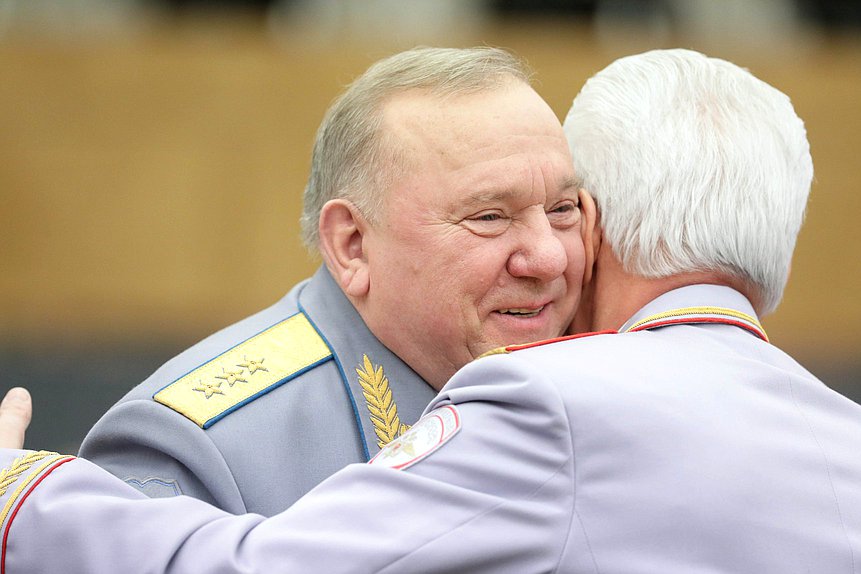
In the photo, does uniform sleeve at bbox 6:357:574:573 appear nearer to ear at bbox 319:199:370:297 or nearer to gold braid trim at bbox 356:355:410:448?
gold braid trim at bbox 356:355:410:448

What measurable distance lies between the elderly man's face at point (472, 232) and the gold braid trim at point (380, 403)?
72 millimetres

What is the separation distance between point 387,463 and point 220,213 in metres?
6.43

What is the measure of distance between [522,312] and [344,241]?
0.40 m

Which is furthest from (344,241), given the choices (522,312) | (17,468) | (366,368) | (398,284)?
(17,468)

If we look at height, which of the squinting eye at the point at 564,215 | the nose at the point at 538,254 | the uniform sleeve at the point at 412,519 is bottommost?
the uniform sleeve at the point at 412,519

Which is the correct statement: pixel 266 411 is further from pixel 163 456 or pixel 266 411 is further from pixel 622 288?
pixel 622 288

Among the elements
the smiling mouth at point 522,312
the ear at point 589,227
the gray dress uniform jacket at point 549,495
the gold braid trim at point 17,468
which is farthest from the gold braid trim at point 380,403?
the gold braid trim at point 17,468

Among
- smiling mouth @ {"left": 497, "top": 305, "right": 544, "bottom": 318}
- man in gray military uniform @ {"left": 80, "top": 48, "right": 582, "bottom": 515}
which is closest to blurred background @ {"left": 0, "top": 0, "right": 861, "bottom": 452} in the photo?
man in gray military uniform @ {"left": 80, "top": 48, "right": 582, "bottom": 515}

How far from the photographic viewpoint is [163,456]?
2.30 meters

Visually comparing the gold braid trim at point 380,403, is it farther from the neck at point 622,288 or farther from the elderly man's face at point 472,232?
the neck at point 622,288

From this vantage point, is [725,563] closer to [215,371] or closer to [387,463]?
[387,463]

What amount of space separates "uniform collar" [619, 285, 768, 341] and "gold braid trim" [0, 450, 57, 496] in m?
1.05

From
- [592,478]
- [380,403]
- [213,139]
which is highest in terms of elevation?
[592,478]

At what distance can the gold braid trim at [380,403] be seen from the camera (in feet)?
8.09
